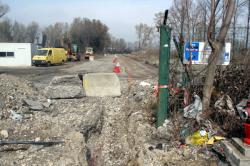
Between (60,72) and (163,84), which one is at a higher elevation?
(163,84)

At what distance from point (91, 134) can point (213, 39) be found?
3994 millimetres

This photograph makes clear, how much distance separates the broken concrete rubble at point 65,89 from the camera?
1166cm

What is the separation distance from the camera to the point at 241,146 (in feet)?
18.1

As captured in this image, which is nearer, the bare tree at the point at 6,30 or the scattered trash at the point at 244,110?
the scattered trash at the point at 244,110

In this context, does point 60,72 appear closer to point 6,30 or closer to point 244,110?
point 244,110

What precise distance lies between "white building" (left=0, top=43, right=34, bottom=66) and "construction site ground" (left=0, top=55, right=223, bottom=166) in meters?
28.7

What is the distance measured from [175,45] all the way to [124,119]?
9.98ft

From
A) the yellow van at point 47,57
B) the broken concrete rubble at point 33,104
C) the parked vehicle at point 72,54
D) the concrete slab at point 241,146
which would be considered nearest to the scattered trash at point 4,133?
the broken concrete rubble at point 33,104

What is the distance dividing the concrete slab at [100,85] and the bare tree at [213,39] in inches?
238

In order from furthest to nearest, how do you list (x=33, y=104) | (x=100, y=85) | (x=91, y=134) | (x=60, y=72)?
1. (x=60, y=72)
2. (x=100, y=85)
3. (x=33, y=104)
4. (x=91, y=134)

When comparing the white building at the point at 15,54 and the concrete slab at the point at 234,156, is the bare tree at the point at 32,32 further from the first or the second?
the concrete slab at the point at 234,156

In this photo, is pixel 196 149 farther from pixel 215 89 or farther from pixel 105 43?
pixel 105 43

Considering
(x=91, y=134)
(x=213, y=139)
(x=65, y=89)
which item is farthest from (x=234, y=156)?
(x=65, y=89)

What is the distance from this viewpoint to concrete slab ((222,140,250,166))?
5.13 m
